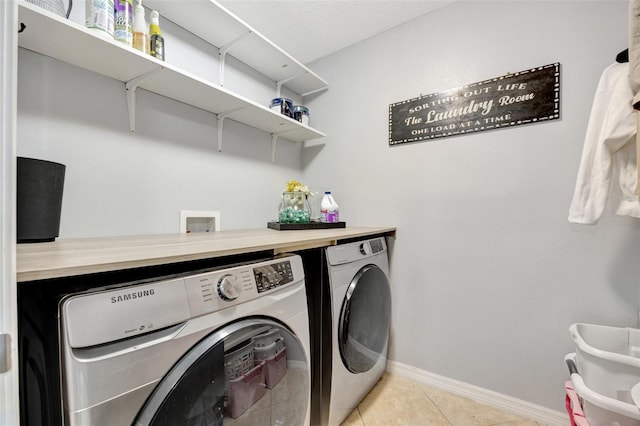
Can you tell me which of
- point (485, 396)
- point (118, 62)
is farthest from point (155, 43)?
point (485, 396)

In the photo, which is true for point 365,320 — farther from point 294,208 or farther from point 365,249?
point 294,208

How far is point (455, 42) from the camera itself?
5.19 feet

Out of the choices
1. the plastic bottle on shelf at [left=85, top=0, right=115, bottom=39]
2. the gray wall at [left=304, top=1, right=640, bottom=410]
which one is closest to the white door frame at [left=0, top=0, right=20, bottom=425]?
the plastic bottle on shelf at [left=85, top=0, right=115, bottom=39]

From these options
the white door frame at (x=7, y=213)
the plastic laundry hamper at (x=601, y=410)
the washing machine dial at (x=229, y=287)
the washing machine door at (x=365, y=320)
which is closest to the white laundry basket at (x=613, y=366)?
the plastic laundry hamper at (x=601, y=410)

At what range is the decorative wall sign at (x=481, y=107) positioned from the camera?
1335 millimetres

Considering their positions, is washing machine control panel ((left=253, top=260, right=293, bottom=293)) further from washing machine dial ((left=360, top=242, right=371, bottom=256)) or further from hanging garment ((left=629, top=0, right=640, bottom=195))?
hanging garment ((left=629, top=0, right=640, bottom=195))

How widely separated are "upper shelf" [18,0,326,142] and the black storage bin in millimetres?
434

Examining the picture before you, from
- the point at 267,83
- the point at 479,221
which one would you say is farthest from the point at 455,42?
the point at 267,83

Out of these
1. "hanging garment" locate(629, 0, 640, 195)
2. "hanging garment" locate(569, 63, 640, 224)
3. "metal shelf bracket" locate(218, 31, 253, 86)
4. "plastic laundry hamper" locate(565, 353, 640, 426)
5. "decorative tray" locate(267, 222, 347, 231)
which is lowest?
"plastic laundry hamper" locate(565, 353, 640, 426)

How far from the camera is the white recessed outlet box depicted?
1.41 m

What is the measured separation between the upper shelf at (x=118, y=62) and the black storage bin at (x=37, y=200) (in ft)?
1.42

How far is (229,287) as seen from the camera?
69 cm

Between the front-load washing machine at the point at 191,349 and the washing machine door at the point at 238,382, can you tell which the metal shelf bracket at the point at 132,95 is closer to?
the front-load washing machine at the point at 191,349

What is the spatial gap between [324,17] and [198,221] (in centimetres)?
146
